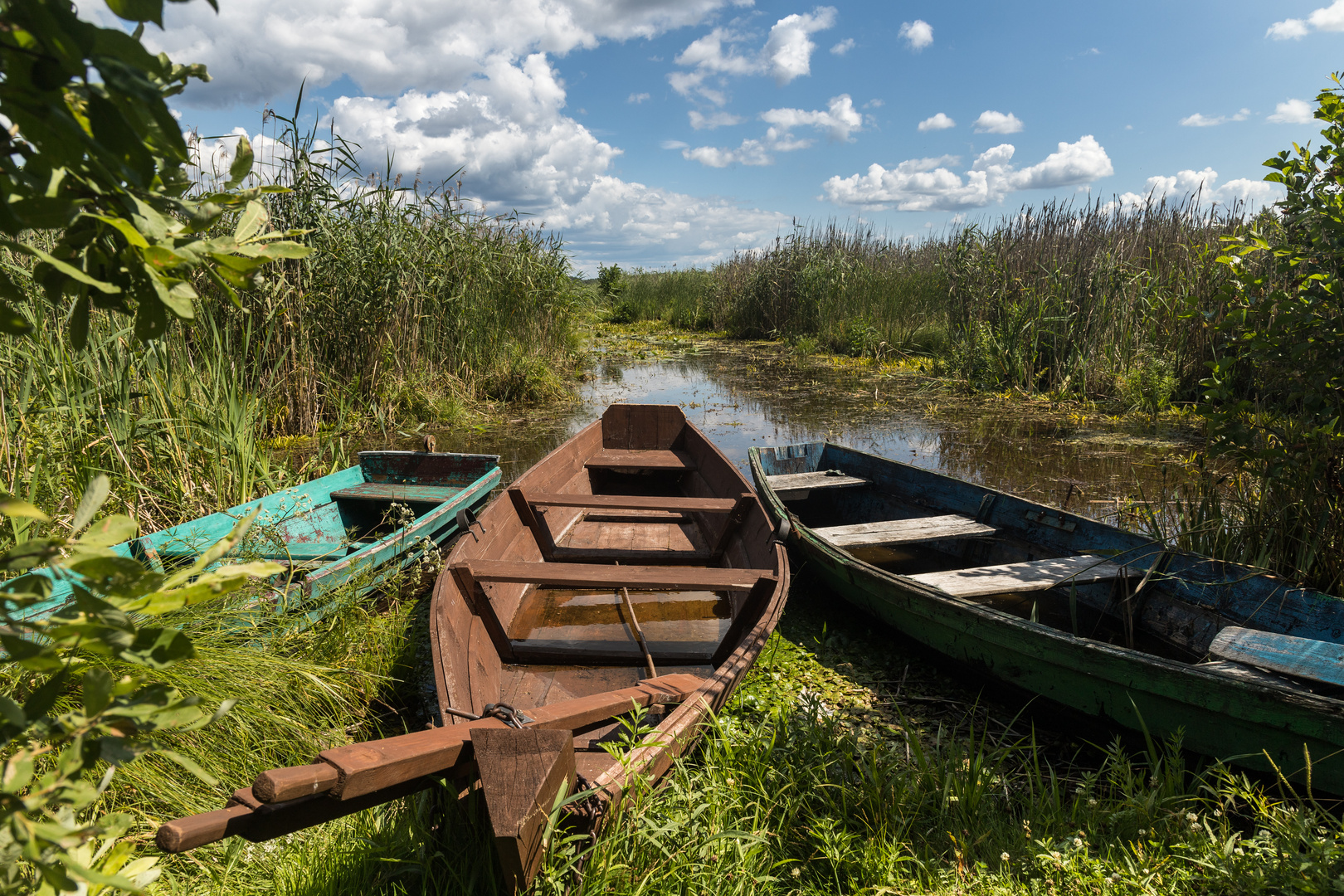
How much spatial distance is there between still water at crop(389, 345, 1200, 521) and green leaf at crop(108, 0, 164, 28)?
6.21 metres

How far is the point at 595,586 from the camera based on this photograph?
11.1 feet

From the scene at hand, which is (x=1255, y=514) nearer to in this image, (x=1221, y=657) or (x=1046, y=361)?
(x=1221, y=657)

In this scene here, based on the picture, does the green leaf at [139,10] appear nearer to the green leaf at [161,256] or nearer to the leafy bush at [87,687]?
A: the green leaf at [161,256]

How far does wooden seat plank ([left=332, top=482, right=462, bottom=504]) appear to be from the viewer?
4992 millimetres

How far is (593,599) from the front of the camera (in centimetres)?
409

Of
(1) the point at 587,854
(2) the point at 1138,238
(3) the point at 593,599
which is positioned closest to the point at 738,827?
(1) the point at 587,854

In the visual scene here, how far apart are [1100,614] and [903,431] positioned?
5.51 metres

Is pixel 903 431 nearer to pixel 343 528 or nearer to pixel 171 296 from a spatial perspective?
pixel 343 528

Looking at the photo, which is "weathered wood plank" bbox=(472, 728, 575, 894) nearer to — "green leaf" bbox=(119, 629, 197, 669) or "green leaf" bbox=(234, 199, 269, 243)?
"green leaf" bbox=(119, 629, 197, 669)

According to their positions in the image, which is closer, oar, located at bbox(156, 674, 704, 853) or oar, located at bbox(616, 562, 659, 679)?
oar, located at bbox(156, 674, 704, 853)

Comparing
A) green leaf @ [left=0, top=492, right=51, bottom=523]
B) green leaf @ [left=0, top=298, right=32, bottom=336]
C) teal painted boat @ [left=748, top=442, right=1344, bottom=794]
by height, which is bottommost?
teal painted boat @ [left=748, top=442, right=1344, bottom=794]

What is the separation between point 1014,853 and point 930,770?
382mm

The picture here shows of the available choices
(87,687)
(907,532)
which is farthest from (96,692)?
(907,532)

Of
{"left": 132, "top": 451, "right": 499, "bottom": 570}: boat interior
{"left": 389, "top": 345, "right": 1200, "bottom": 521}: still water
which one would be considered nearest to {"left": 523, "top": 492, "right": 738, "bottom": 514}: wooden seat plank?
{"left": 132, "top": 451, "right": 499, "bottom": 570}: boat interior
